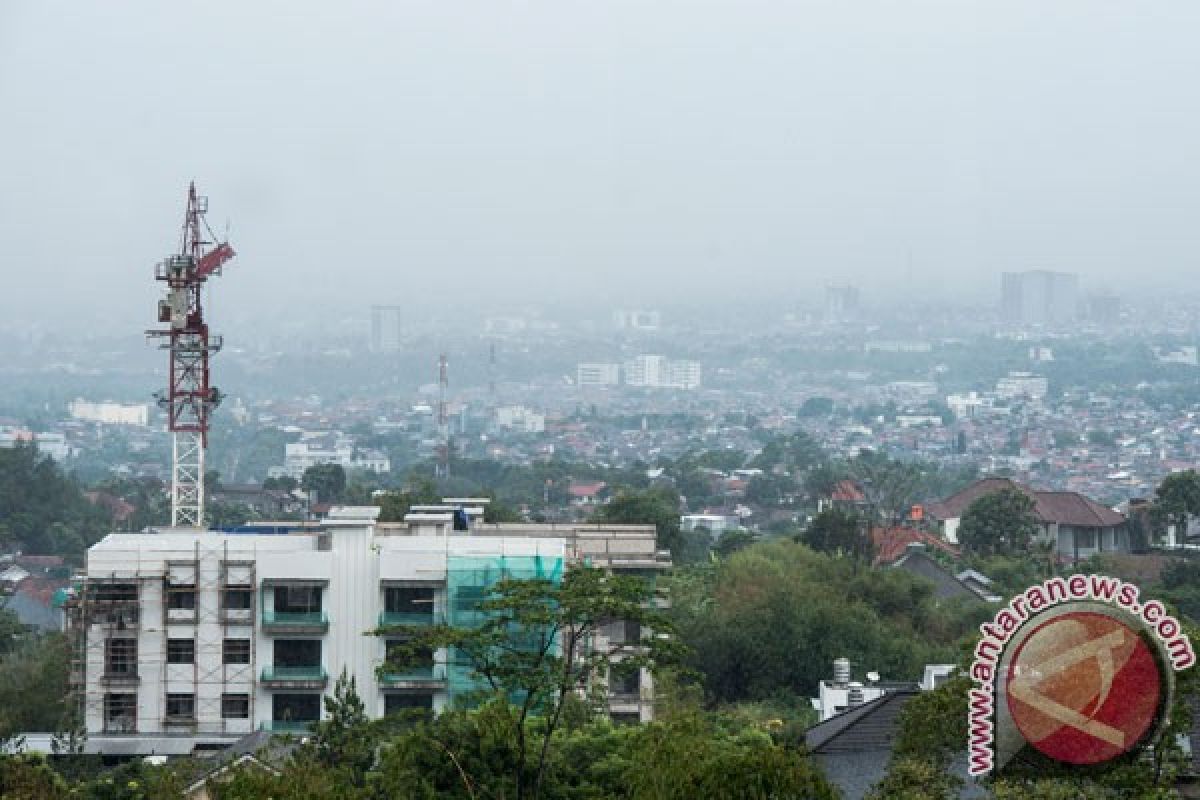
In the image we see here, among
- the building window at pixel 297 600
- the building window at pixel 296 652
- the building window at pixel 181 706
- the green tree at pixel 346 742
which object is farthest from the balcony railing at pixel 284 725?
the green tree at pixel 346 742

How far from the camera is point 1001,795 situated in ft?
28.0

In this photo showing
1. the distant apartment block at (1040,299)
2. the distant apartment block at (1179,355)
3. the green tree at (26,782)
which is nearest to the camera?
the green tree at (26,782)

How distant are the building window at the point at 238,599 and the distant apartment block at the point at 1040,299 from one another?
449 ft

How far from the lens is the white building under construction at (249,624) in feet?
53.9

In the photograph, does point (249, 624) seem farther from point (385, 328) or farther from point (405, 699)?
point (385, 328)

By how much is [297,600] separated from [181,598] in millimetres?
894

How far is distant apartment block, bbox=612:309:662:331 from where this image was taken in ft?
527

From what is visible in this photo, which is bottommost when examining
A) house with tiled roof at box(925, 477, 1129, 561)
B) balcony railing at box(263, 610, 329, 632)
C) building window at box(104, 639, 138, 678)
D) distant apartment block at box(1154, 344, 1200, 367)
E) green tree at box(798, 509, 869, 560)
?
house with tiled roof at box(925, 477, 1129, 561)

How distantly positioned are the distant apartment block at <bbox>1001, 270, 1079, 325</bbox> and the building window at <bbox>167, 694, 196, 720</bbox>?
136994 millimetres

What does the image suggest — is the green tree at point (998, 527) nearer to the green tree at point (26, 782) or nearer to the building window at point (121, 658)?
the building window at point (121, 658)

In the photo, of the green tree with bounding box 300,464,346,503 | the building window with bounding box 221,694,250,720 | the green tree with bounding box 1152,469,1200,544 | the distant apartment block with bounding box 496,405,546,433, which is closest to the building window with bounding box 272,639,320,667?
the building window with bounding box 221,694,250,720

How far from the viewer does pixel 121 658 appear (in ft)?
54.1

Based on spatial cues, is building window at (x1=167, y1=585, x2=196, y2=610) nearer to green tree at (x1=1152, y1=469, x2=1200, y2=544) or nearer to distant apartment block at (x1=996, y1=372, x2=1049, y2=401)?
green tree at (x1=1152, y1=469, x2=1200, y2=544)

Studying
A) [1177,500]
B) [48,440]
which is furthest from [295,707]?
[48,440]
